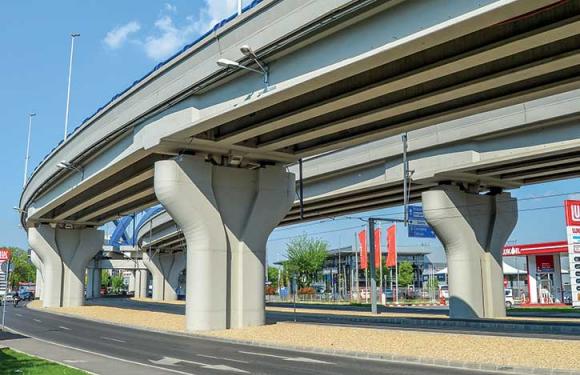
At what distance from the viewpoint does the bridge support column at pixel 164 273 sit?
8644 cm

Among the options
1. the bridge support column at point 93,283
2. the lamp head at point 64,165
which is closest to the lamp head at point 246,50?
the lamp head at point 64,165

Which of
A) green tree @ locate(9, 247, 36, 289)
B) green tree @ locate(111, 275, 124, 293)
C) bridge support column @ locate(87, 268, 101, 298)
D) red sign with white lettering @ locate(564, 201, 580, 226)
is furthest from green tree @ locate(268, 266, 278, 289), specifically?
red sign with white lettering @ locate(564, 201, 580, 226)

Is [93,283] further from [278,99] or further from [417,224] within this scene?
[278,99]

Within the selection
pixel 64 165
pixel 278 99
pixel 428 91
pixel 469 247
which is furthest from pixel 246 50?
pixel 469 247

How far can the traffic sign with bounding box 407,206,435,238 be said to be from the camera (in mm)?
42031

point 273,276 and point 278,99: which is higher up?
point 278,99

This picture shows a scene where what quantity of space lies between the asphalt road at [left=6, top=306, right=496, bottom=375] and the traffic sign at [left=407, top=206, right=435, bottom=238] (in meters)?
23.4

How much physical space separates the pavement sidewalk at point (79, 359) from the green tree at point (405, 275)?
271ft

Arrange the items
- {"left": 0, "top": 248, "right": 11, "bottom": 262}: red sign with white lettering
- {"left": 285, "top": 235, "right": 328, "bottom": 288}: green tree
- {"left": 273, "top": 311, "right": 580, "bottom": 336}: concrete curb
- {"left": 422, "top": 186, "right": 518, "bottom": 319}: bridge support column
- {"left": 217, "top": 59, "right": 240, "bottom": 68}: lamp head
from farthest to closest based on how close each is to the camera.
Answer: {"left": 285, "top": 235, "right": 328, "bottom": 288}: green tree
{"left": 422, "top": 186, "right": 518, "bottom": 319}: bridge support column
{"left": 0, "top": 248, "right": 11, "bottom": 262}: red sign with white lettering
{"left": 273, "top": 311, "right": 580, "bottom": 336}: concrete curb
{"left": 217, "top": 59, "right": 240, "bottom": 68}: lamp head

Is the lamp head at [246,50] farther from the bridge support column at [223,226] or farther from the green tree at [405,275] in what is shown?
the green tree at [405,275]

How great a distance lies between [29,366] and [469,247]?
26.6m

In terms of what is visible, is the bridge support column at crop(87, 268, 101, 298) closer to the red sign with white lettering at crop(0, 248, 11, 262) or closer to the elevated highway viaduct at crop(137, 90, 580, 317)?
the elevated highway viaduct at crop(137, 90, 580, 317)

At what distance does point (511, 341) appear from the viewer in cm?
1800

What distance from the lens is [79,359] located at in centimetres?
1507
